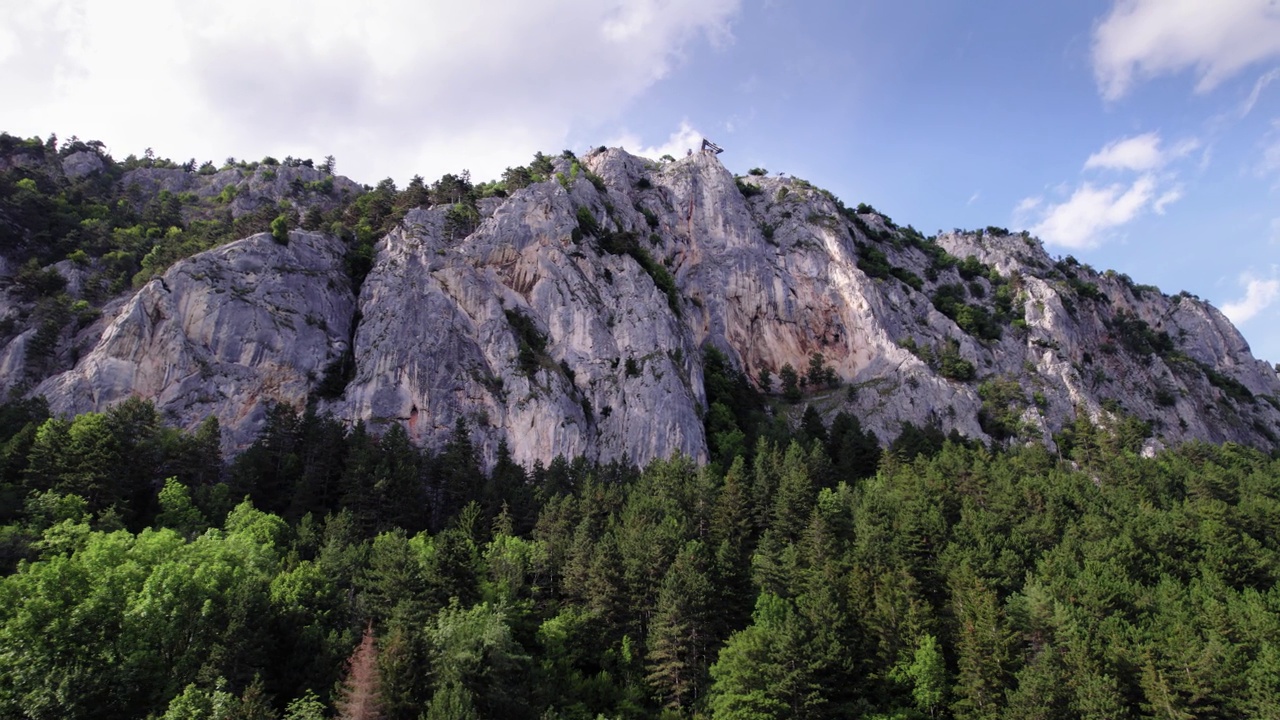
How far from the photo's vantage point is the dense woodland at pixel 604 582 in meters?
28.8

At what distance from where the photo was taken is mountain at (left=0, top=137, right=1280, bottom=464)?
6506 cm

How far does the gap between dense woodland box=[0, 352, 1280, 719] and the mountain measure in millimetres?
11298

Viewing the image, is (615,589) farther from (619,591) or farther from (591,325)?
(591,325)

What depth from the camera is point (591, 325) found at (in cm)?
7750

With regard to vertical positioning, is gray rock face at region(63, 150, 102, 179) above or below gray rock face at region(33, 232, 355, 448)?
above

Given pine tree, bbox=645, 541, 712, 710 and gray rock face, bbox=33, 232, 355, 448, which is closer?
pine tree, bbox=645, 541, 712, 710

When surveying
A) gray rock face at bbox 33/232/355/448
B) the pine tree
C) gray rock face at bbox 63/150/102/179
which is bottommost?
the pine tree

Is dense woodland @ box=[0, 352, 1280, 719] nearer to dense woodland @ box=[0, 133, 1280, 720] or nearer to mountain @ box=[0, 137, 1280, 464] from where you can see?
dense woodland @ box=[0, 133, 1280, 720]

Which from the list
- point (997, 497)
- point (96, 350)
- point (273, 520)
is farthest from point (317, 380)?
point (997, 497)

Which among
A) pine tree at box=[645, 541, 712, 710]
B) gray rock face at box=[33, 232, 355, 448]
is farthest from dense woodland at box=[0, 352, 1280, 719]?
gray rock face at box=[33, 232, 355, 448]

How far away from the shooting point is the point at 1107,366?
10081cm

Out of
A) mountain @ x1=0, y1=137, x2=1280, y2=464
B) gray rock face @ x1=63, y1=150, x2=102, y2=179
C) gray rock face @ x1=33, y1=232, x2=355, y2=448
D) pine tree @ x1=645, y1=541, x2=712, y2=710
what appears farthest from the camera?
gray rock face @ x1=63, y1=150, x2=102, y2=179

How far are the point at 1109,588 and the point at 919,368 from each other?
49.5 m

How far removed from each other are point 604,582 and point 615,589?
0.71 m
